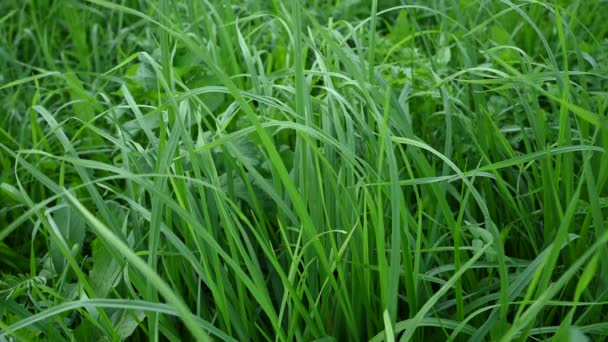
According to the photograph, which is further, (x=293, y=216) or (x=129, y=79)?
(x=129, y=79)

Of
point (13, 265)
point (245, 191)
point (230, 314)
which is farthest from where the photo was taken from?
point (13, 265)

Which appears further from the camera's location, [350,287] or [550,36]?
[550,36]

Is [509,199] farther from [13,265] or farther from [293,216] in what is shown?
[13,265]

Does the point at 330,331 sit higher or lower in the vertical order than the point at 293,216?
lower

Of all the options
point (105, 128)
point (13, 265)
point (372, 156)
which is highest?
point (372, 156)

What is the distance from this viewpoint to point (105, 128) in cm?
183

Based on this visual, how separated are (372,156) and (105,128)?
2.98 ft

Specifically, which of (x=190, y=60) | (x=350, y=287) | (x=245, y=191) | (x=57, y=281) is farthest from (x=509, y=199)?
(x=190, y=60)

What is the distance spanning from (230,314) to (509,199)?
1.59 ft

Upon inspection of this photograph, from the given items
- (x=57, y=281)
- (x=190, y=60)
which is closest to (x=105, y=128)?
(x=190, y=60)

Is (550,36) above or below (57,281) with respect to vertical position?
above

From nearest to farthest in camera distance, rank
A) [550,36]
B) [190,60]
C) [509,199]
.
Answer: [509,199] < [190,60] < [550,36]

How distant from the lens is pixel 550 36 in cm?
208

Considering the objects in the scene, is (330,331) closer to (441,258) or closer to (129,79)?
(441,258)
